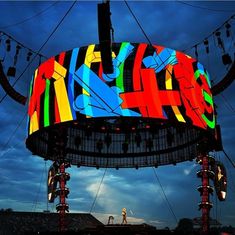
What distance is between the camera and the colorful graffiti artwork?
2077cm

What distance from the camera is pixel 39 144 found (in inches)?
1080

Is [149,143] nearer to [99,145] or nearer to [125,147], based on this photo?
[125,147]

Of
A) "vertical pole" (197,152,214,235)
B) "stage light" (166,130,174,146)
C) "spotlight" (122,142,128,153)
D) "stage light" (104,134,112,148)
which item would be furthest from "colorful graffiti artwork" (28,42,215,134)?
"spotlight" (122,142,128,153)

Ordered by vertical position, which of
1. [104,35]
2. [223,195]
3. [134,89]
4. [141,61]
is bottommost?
[223,195]

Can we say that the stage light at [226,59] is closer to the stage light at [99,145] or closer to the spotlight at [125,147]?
the spotlight at [125,147]

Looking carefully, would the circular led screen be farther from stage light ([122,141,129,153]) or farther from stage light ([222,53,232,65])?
stage light ([122,141,129,153])

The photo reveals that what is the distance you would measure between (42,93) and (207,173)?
12.1 meters

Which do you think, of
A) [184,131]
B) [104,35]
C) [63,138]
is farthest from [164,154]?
[104,35]

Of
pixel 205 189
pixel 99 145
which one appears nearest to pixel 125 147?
pixel 99 145

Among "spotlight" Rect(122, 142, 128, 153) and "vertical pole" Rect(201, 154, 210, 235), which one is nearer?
"vertical pole" Rect(201, 154, 210, 235)

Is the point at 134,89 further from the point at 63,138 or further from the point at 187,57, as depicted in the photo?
the point at 63,138

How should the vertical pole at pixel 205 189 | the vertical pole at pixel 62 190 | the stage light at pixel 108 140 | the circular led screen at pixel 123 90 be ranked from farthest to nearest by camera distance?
the stage light at pixel 108 140 < the vertical pole at pixel 62 190 < the vertical pole at pixel 205 189 < the circular led screen at pixel 123 90

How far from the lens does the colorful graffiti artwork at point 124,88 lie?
20.8 m

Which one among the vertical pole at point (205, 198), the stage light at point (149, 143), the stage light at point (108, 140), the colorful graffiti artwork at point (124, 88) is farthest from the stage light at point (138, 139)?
the colorful graffiti artwork at point (124, 88)
